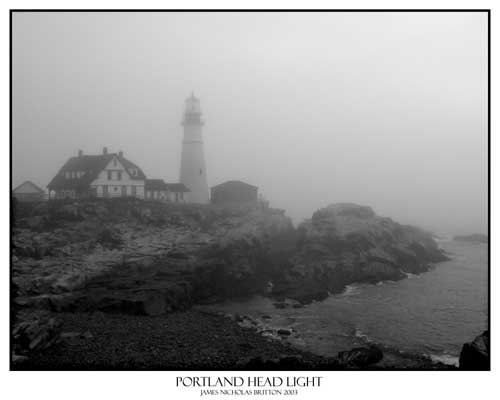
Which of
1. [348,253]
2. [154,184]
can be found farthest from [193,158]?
[348,253]

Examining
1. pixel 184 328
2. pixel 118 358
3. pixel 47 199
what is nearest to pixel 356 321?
pixel 184 328

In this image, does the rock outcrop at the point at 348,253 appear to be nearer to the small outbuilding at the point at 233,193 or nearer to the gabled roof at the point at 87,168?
the small outbuilding at the point at 233,193

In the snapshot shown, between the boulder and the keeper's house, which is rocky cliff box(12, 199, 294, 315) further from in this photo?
the boulder

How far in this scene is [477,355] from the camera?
37.1ft

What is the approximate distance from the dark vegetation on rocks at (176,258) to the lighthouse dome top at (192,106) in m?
5.69

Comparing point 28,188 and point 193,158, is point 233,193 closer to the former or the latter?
point 193,158

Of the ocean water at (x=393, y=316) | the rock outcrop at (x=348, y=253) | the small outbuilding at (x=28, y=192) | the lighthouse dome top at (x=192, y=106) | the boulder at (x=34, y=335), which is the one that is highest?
the lighthouse dome top at (x=192, y=106)

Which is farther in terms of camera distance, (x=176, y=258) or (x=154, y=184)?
(x=154, y=184)

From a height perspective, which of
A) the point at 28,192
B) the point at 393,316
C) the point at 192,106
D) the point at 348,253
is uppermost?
the point at 192,106

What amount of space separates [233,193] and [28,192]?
1166 cm

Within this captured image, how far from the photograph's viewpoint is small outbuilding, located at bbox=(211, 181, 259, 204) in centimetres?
2527

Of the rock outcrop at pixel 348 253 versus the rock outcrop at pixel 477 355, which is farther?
the rock outcrop at pixel 348 253

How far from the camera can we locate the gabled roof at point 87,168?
2052cm

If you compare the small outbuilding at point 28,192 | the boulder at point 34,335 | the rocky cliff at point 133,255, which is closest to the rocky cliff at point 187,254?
the rocky cliff at point 133,255
